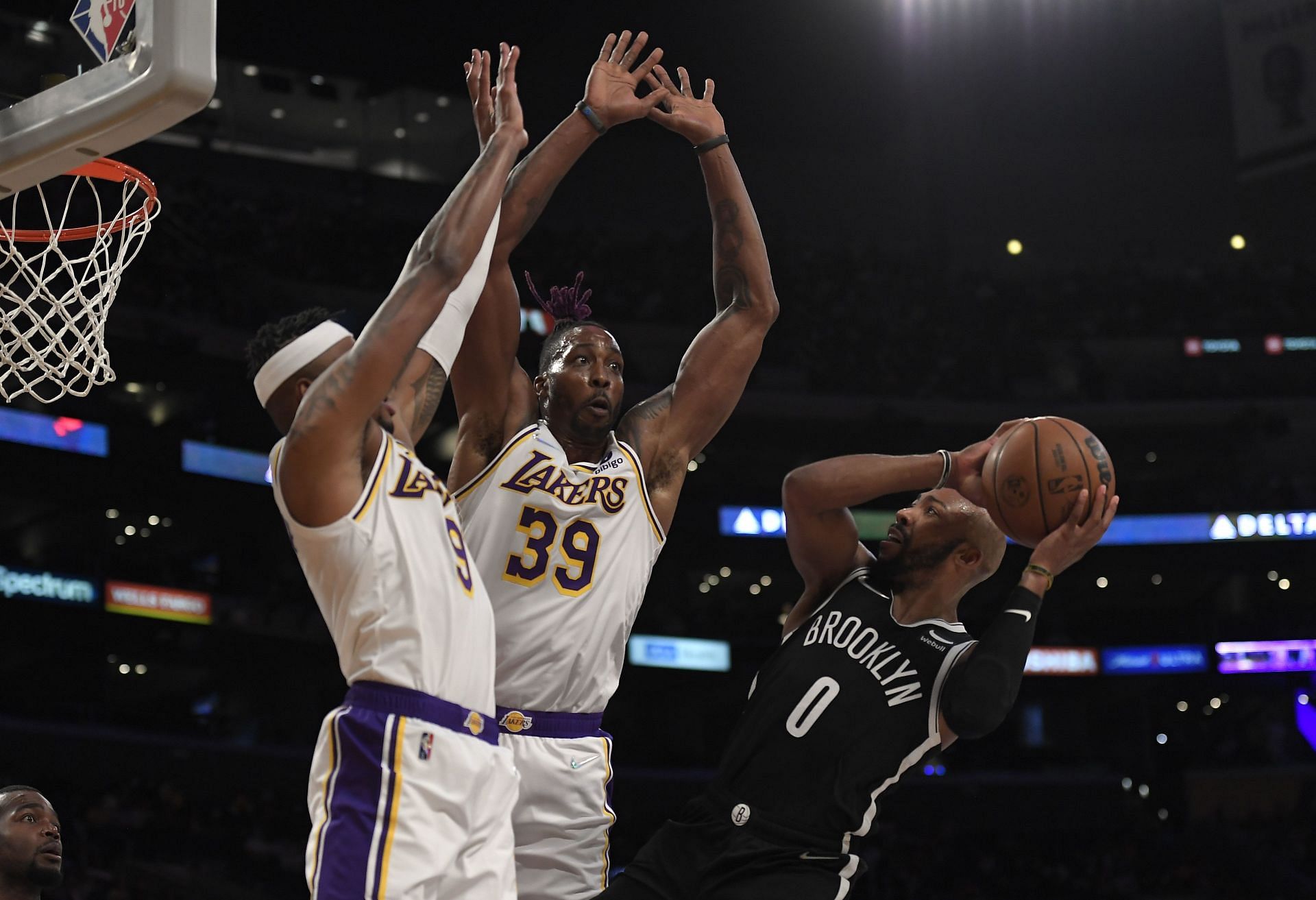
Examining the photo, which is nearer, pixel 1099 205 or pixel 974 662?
pixel 974 662

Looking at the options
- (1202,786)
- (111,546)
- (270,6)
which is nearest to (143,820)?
(111,546)

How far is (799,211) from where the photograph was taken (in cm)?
2597

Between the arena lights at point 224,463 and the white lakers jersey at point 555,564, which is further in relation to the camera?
the arena lights at point 224,463

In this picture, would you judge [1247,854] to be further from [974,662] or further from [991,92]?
[974,662]

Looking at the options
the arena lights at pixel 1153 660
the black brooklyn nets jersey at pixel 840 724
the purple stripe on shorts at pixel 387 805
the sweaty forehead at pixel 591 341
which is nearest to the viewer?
the purple stripe on shorts at pixel 387 805

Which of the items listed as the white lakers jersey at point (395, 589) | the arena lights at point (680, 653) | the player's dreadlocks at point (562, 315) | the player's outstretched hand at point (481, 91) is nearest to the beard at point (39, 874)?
the player's dreadlocks at point (562, 315)

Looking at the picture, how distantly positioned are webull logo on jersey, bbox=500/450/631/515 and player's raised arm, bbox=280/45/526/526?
85 centimetres

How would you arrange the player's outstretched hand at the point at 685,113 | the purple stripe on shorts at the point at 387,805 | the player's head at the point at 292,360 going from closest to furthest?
1. the purple stripe on shorts at the point at 387,805
2. the player's head at the point at 292,360
3. the player's outstretched hand at the point at 685,113

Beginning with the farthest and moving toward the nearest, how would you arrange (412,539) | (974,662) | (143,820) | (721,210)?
(143,820), (721,210), (974,662), (412,539)

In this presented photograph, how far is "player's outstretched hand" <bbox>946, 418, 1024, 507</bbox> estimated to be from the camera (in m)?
4.36

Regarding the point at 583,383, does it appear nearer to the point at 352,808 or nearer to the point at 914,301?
the point at 352,808

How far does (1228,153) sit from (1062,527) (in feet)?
79.5

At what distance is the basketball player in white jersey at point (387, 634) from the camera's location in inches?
118

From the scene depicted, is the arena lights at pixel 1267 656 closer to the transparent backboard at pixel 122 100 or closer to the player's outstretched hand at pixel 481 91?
the player's outstretched hand at pixel 481 91
